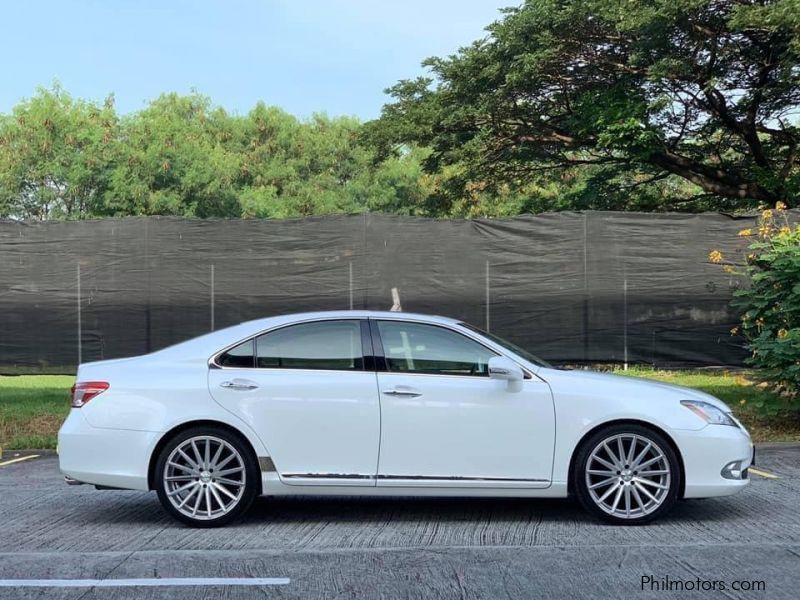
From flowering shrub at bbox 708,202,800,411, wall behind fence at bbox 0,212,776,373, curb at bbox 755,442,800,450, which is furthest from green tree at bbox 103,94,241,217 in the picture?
curb at bbox 755,442,800,450

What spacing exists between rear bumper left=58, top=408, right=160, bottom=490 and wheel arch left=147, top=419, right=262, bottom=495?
0.03 m

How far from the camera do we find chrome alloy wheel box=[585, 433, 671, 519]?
18.8ft

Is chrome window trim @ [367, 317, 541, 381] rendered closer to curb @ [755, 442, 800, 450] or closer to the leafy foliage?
curb @ [755, 442, 800, 450]

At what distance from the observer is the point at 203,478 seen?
5.79 meters

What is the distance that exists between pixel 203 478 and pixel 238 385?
0.65m

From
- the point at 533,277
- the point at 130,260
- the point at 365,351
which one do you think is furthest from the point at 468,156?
the point at 365,351

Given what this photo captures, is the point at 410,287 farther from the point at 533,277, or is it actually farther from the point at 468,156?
the point at 468,156

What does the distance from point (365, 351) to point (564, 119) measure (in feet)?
54.4

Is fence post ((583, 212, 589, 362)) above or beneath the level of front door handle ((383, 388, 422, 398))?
above

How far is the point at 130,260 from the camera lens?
1259cm

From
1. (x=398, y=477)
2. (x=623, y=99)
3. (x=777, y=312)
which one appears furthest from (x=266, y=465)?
(x=623, y=99)

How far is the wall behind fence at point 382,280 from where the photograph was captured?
12.4 meters

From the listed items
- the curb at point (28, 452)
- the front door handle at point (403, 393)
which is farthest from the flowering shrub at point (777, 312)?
the curb at point (28, 452)

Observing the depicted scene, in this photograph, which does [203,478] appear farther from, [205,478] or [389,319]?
[389,319]
